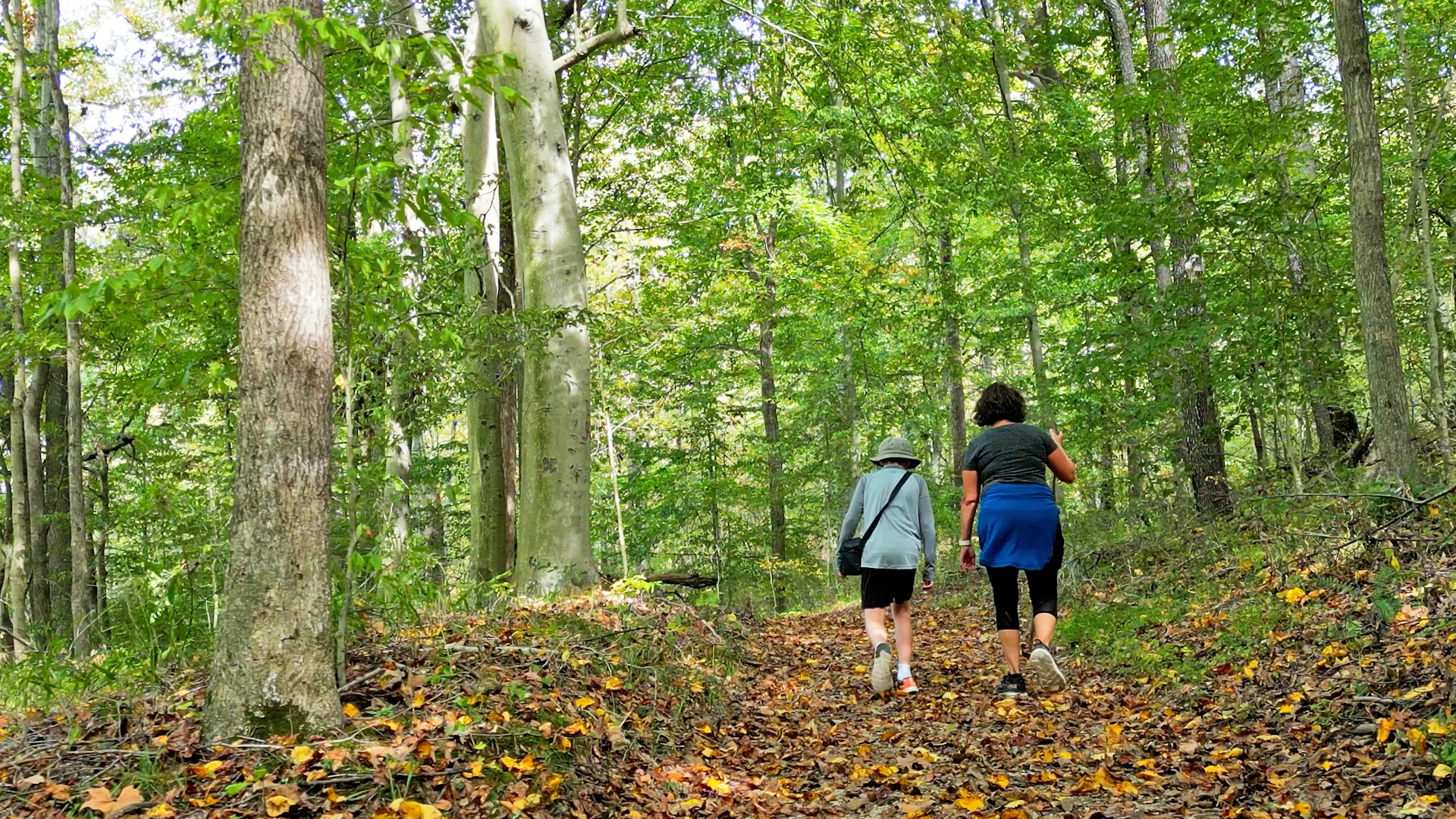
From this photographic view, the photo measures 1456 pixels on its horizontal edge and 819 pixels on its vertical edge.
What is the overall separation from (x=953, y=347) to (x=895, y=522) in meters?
11.2

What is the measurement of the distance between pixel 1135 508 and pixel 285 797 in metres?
9.23

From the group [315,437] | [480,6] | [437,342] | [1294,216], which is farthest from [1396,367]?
[480,6]

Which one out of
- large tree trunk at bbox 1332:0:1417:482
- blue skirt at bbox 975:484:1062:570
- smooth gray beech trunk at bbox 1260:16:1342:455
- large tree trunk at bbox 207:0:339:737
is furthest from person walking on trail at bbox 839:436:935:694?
smooth gray beech trunk at bbox 1260:16:1342:455

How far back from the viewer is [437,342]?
5.02m

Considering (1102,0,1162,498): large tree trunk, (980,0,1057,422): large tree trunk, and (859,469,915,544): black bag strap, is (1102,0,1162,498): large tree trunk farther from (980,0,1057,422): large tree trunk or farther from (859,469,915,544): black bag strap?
(859,469,915,544): black bag strap

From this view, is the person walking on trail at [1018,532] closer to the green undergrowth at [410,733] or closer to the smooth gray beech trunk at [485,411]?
the green undergrowth at [410,733]

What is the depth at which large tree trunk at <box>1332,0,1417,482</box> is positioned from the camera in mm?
6008

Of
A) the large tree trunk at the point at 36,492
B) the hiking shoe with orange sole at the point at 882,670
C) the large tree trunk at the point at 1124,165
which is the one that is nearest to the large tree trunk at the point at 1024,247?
the large tree trunk at the point at 1124,165

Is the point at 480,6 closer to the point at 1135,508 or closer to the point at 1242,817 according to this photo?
the point at 1242,817

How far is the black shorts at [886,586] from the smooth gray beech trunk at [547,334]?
2.26 meters

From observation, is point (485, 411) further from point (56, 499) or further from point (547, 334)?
point (56, 499)

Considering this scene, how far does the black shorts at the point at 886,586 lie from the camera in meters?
6.65

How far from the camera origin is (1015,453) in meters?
6.22

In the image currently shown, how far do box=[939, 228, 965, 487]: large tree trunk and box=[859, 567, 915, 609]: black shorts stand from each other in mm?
7339
